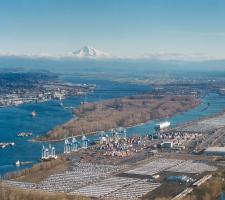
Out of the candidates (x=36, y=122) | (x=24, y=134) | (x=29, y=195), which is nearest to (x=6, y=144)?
Answer: (x=24, y=134)

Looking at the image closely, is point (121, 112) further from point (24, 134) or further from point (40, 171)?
point (40, 171)

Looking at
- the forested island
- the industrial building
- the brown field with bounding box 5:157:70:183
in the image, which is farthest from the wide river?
the industrial building

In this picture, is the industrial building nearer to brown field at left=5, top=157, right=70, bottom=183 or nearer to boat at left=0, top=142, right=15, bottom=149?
brown field at left=5, top=157, right=70, bottom=183

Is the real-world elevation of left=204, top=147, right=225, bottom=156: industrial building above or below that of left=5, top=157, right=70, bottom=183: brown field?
above

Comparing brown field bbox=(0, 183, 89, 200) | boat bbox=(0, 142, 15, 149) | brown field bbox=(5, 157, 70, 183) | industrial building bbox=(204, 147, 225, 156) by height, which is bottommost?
boat bbox=(0, 142, 15, 149)

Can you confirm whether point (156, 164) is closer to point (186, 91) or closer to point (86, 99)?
point (86, 99)

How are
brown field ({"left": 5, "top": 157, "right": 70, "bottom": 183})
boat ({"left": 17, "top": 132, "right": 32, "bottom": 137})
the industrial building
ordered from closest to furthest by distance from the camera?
brown field ({"left": 5, "top": 157, "right": 70, "bottom": 183}) < the industrial building < boat ({"left": 17, "top": 132, "right": 32, "bottom": 137})

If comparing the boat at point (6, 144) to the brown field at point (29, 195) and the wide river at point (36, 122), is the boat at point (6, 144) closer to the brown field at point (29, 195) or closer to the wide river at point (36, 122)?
the wide river at point (36, 122)

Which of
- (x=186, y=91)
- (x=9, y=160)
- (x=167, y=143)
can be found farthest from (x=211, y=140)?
(x=186, y=91)

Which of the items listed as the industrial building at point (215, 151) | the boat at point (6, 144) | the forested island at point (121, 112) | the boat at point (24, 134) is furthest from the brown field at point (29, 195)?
the boat at point (24, 134)
